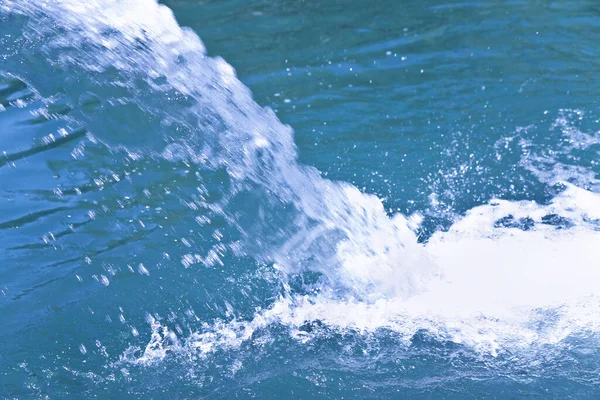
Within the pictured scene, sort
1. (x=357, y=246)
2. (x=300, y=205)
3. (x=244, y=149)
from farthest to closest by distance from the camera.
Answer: (x=244, y=149)
(x=300, y=205)
(x=357, y=246)

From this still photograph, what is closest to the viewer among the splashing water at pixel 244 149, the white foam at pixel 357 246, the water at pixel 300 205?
the water at pixel 300 205

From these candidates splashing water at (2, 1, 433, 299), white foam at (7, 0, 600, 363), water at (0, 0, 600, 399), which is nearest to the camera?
water at (0, 0, 600, 399)

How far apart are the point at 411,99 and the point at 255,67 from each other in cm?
161

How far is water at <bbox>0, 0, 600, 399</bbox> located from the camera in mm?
3770

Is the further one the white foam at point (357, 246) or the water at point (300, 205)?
the white foam at point (357, 246)

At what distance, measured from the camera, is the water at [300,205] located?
3.77 metres

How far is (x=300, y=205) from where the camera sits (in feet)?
16.0

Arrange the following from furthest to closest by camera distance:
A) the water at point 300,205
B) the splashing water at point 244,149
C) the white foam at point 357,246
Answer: the splashing water at point 244,149 < the white foam at point 357,246 < the water at point 300,205

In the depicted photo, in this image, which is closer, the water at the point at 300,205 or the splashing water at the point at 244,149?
the water at the point at 300,205

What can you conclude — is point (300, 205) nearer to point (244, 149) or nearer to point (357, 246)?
point (357, 246)

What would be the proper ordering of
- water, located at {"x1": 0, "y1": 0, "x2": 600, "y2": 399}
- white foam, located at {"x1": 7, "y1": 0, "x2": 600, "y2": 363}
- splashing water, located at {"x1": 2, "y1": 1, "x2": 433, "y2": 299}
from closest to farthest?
water, located at {"x1": 0, "y1": 0, "x2": 600, "y2": 399} → white foam, located at {"x1": 7, "y1": 0, "x2": 600, "y2": 363} → splashing water, located at {"x1": 2, "y1": 1, "x2": 433, "y2": 299}

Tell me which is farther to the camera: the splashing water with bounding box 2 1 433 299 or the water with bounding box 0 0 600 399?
the splashing water with bounding box 2 1 433 299

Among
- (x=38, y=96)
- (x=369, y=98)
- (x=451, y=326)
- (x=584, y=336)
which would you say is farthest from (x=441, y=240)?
(x=38, y=96)

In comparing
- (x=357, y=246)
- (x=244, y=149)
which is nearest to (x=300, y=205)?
(x=357, y=246)
